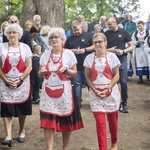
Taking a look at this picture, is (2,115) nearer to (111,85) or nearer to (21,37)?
(21,37)

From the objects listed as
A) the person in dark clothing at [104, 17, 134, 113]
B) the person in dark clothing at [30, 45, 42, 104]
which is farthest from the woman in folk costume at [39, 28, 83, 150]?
the person in dark clothing at [30, 45, 42, 104]

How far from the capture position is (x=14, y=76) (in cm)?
648

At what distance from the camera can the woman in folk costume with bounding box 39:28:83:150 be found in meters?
5.80

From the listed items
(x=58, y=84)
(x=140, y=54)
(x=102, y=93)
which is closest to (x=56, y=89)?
(x=58, y=84)

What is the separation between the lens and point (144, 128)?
7.99m

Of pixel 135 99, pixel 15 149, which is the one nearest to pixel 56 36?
pixel 15 149

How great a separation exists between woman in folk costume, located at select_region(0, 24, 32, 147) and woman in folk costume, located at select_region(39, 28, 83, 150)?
27.4 inches

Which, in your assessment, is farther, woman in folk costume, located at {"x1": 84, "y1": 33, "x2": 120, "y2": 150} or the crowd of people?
woman in folk costume, located at {"x1": 84, "y1": 33, "x2": 120, "y2": 150}

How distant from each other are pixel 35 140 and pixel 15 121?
1343mm

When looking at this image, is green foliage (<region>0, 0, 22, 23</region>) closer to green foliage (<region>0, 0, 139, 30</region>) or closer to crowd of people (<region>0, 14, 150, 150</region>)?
green foliage (<region>0, 0, 139, 30</region>)

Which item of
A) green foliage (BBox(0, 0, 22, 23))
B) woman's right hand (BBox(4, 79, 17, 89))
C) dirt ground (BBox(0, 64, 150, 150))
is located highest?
green foliage (BBox(0, 0, 22, 23))

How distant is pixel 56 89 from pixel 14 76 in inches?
38.2

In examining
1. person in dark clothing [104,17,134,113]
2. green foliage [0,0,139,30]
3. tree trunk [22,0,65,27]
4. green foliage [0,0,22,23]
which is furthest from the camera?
green foliage [0,0,139,30]

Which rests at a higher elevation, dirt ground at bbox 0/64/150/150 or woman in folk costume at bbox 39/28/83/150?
woman in folk costume at bbox 39/28/83/150
